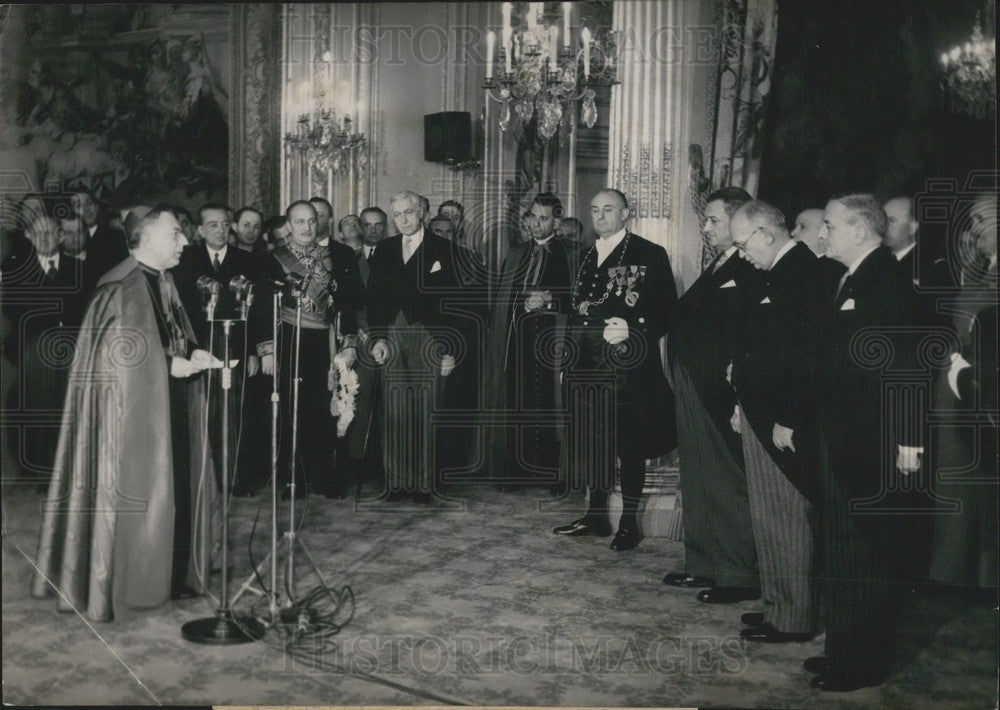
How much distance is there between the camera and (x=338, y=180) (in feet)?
17.0

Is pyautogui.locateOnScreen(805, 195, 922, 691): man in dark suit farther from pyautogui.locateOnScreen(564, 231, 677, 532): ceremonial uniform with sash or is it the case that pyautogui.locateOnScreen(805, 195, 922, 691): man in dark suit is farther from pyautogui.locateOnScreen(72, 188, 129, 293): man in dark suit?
pyautogui.locateOnScreen(72, 188, 129, 293): man in dark suit

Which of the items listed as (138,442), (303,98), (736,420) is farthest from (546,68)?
(138,442)

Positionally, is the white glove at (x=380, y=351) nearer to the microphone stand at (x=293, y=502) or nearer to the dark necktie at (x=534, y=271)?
the microphone stand at (x=293, y=502)

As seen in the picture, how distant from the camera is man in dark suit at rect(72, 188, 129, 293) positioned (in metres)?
5.17

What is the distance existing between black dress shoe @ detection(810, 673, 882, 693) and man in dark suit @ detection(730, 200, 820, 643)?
0.21 meters

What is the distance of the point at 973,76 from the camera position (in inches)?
195

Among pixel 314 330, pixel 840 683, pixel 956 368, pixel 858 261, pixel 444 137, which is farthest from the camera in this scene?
pixel 314 330

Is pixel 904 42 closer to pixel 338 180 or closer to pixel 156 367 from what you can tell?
pixel 338 180

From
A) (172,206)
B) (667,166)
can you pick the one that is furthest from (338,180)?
(667,166)

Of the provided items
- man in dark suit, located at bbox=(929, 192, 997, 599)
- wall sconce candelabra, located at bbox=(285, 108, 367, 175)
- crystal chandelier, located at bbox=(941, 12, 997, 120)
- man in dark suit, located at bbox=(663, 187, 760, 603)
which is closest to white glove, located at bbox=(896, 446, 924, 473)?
man in dark suit, located at bbox=(929, 192, 997, 599)

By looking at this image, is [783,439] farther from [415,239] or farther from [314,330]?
[314,330]

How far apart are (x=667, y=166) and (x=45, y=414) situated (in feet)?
10.7

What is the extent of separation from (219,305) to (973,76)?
3.72 meters

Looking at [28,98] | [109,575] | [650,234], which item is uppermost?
[28,98]
